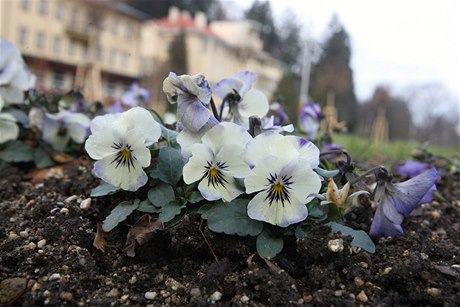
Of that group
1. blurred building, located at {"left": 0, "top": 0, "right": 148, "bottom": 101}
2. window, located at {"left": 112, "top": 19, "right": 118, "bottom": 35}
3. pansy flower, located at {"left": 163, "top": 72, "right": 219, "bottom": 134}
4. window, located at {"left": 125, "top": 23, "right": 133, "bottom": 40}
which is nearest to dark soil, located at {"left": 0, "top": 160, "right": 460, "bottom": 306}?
pansy flower, located at {"left": 163, "top": 72, "right": 219, "bottom": 134}

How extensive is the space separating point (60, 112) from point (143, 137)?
1091 millimetres

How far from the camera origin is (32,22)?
23578 mm

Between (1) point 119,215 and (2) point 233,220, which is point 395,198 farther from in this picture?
(1) point 119,215

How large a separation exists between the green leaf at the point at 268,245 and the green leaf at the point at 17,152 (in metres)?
1.27

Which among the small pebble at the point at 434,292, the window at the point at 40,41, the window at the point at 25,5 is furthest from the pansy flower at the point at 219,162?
the window at the point at 40,41

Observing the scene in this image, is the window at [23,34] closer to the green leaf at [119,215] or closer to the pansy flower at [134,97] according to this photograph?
the pansy flower at [134,97]

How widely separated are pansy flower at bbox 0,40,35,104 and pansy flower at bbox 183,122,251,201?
126cm

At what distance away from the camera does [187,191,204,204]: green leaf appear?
3.77 feet

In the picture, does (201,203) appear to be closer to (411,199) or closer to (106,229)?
(106,229)

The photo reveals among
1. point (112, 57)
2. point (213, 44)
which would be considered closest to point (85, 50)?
point (112, 57)

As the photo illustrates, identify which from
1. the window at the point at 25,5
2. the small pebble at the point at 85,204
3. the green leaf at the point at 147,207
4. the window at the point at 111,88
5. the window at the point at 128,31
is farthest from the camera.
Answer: the window at the point at 111,88

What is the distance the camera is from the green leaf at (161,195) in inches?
46.5

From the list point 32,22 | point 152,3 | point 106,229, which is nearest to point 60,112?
point 106,229

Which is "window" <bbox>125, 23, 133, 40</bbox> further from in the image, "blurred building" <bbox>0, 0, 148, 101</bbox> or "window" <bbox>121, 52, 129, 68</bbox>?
"window" <bbox>121, 52, 129, 68</bbox>
